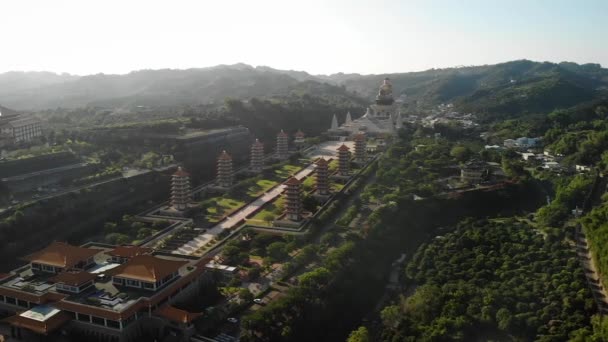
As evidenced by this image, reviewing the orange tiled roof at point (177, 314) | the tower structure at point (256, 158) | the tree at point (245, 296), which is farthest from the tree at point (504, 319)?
the tower structure at point (256, 158)

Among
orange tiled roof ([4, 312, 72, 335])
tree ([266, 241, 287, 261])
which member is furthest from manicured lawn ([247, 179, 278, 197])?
orange tiled roof ([4, 312, 72, 335])

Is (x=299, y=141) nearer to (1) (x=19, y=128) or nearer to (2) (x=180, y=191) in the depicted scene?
(2) (x=180, y=191)

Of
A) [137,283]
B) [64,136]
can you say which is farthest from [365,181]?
[64,136]


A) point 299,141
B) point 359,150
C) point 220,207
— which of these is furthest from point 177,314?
point 299,141

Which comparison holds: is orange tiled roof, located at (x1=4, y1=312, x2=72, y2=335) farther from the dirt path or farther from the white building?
the white building

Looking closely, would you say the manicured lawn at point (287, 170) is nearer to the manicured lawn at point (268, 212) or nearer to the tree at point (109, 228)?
the manicured lawn at point (268, 212)

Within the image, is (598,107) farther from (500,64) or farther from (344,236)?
(500,64)

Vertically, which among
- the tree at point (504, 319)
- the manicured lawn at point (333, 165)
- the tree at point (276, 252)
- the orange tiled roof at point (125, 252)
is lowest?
the tree at point (504, 319)
